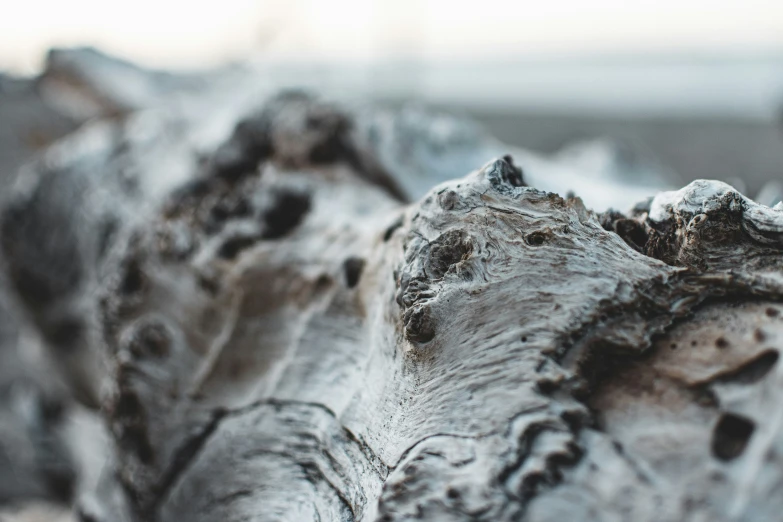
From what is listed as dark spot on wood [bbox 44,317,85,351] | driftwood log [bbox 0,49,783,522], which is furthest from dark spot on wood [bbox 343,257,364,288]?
dark spot on wood [bbox 44,317,85,351]

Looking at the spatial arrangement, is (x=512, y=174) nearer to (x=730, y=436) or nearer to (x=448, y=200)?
(x=448, y=200)

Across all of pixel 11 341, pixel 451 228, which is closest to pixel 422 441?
pixel 451 228

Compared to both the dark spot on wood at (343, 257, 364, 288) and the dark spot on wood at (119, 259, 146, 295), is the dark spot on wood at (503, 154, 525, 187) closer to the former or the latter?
the dark spot on wood at (343, 257, 364, 288)

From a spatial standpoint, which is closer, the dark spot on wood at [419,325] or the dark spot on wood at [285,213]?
the dark spot on wood at [419,325]

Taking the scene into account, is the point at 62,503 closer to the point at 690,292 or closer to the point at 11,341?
the point at 11,341

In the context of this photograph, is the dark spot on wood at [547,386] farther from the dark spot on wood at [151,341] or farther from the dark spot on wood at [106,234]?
the dark spot on wood at [106,234]

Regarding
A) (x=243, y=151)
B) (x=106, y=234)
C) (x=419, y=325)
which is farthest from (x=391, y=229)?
(x=106, y=234)

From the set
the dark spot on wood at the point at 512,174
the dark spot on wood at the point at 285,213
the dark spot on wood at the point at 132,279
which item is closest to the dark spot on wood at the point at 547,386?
the dark spot on wood at the point at 512,174

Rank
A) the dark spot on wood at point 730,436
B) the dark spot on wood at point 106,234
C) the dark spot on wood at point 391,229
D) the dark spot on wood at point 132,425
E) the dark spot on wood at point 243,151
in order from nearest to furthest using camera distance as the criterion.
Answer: the dark spot on wood at point 730,436, the dark spot on wood at point 391,229, the dark spot on wood at point 132,425, the dark spot on wood at point 243,151, the dark spot on wood at point 106,234
